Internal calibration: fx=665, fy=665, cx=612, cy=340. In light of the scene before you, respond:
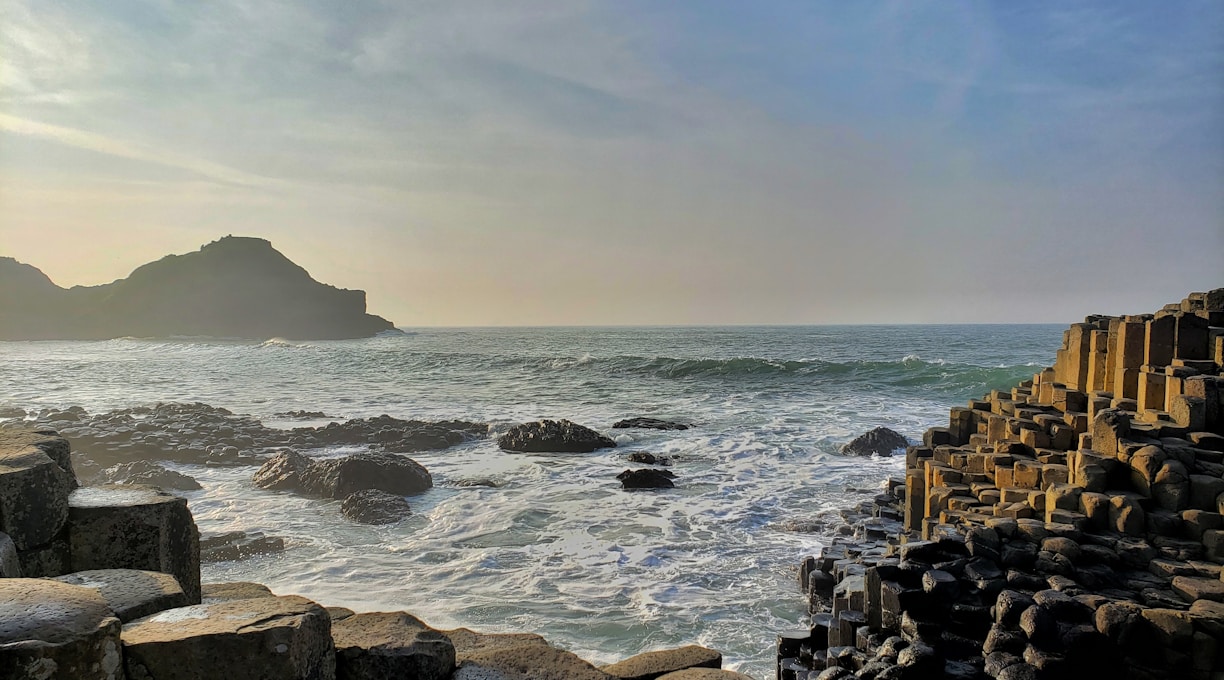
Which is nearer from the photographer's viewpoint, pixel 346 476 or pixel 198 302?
pixel 346 476

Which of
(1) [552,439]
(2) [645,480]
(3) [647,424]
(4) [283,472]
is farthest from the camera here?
(3) [647,424]

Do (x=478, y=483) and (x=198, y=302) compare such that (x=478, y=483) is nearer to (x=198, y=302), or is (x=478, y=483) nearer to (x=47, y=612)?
(x=47, y=612)

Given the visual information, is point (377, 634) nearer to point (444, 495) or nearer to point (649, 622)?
point (649, 622)

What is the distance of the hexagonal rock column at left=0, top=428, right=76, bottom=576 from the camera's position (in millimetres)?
3229

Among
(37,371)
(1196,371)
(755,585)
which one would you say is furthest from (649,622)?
(37,371)

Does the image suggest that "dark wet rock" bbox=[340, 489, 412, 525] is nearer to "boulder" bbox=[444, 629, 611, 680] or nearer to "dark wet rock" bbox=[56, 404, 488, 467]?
"dark wet rock" bbox=[56, 404, 488, 467]

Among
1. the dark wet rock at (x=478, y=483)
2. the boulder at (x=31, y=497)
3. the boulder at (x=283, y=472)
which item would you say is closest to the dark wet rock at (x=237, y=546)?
the boulder at (x=283, y=472)

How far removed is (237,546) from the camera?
943 centimetres

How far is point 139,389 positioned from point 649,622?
34797 mm

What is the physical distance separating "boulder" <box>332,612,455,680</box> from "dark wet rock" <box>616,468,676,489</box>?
9588mm

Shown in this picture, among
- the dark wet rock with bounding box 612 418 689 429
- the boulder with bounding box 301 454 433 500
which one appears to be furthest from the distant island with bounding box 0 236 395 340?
the boulder with bounding box 301 454 433 500

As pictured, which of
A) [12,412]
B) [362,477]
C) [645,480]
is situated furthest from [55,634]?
[12,412]

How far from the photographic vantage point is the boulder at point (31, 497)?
10.6 ft

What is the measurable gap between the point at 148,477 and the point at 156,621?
12976 mm
